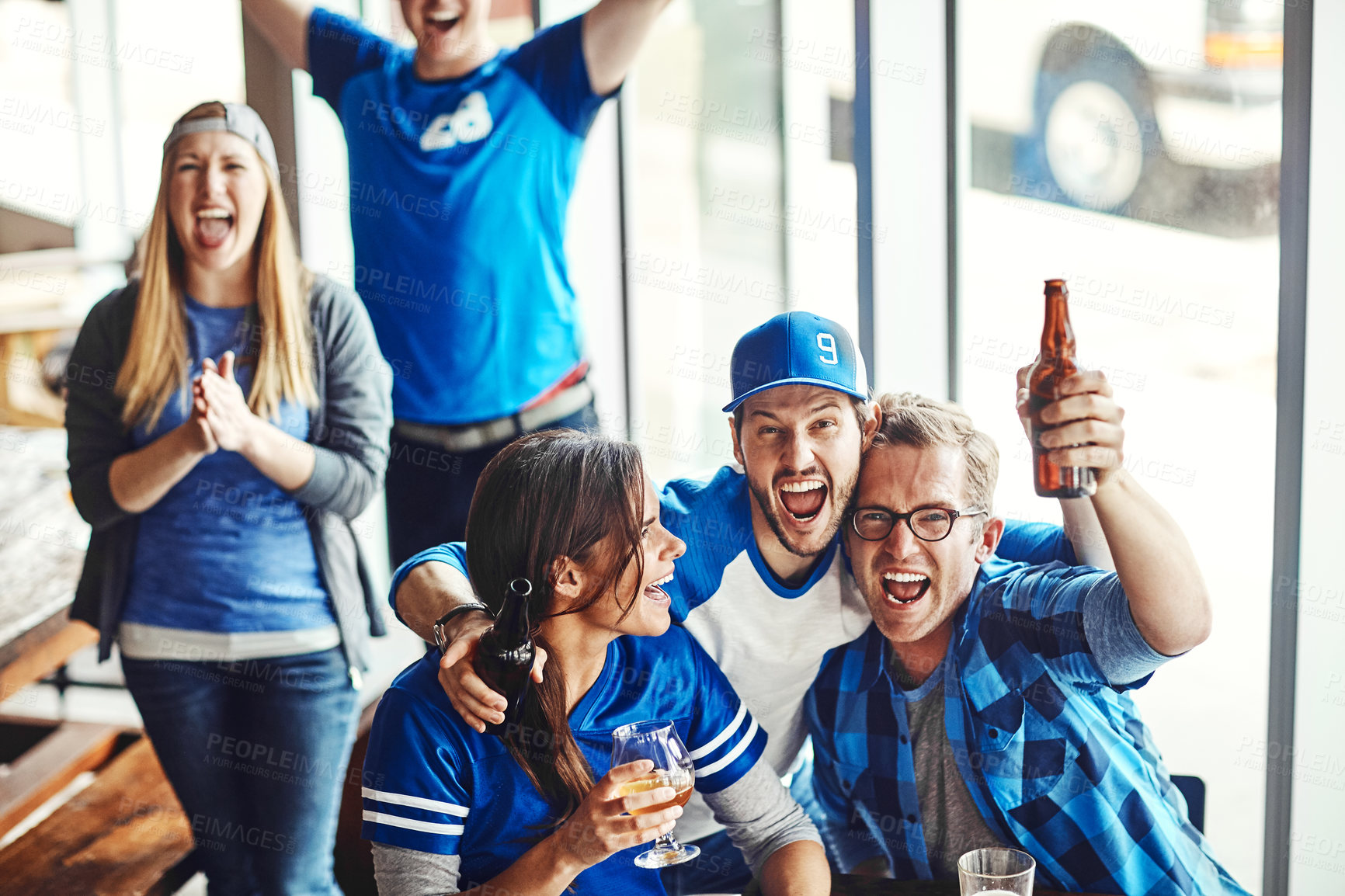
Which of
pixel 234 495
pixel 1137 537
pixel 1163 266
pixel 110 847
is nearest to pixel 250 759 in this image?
pixel 110 847

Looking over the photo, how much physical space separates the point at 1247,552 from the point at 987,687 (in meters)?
0.74

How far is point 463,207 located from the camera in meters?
2.19

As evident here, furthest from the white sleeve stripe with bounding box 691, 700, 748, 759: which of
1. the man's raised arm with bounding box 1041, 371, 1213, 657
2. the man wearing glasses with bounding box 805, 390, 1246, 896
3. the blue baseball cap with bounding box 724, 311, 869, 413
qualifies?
the man's raised arm with bounding box 1041, 371, 1213, 657

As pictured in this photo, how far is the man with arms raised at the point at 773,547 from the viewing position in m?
1.80

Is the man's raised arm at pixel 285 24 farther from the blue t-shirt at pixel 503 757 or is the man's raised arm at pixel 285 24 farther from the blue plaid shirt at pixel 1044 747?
the blue plaid shirt at pixel 1044 747

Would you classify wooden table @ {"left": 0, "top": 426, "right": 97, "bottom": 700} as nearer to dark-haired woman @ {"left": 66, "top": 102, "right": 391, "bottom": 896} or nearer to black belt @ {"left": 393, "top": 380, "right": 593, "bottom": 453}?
dark-haired woman @ {"left": 66, "top": 102, "right": 391, "bottom": 896}

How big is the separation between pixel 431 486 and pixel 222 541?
0.44m

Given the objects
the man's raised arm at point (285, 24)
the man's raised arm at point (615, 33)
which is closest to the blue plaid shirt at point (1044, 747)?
the man's raised arm at point (615, 33)

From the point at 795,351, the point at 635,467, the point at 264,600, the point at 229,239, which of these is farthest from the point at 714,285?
the point at 264,600

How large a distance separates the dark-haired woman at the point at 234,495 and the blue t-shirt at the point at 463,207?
12cm

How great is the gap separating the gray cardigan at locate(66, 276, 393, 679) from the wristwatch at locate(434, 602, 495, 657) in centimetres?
66

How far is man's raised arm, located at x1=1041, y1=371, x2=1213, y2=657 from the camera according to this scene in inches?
62.6

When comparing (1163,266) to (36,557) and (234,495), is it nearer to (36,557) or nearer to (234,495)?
(234,495)

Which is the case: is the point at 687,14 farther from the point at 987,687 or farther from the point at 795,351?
the point at 987,687
